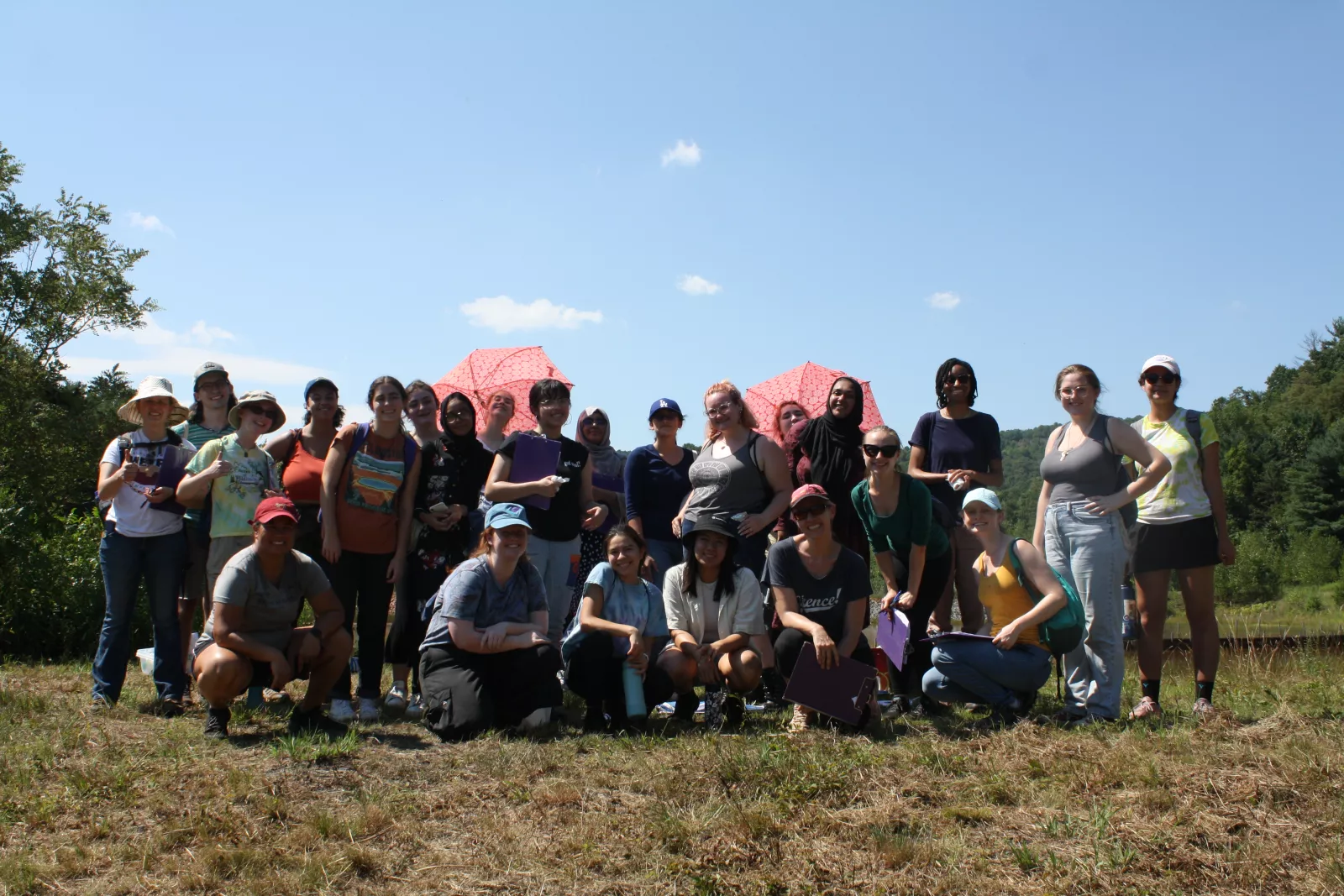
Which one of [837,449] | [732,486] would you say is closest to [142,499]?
[732,486]

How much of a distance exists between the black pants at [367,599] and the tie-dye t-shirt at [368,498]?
9 cm

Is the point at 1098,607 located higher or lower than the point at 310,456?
lower

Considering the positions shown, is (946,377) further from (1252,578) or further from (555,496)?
(1252,578)

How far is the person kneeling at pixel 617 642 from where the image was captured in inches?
226

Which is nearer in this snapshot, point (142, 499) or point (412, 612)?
point (142, 499)

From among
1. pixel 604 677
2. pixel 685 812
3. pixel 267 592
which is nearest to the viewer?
pixel 685 812

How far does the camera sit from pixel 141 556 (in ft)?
20.3

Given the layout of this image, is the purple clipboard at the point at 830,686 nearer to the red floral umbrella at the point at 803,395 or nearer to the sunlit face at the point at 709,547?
the sunlit face at the point at 709,547

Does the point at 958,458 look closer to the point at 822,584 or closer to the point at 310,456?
the point at 822,584

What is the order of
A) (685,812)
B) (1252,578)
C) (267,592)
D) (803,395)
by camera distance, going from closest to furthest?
(685,812)
(267,592)
(803,395)
(1252,578)

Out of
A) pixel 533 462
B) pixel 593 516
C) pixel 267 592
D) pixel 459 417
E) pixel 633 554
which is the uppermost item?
pixel 459 417

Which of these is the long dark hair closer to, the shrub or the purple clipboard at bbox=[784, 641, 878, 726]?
the purple clipboard at bbox=[784, 641, 878, 726]

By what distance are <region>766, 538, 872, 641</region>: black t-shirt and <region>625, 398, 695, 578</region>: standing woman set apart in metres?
1.20

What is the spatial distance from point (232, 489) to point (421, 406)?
1.32m
